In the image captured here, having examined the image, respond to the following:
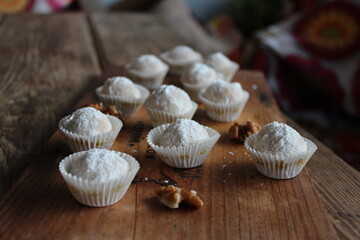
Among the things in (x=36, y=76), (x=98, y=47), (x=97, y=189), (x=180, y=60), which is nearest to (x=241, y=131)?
(x=97, y=189)

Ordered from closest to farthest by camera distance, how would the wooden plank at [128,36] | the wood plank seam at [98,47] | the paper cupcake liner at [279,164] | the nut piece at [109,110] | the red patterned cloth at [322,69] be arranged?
the paper cupcake liner at [279,164] < the nut piece at [109,110] < the wood plank seam at [98,47] < the wooden plank at [128,36] < the red patterned cloth at [322,69]

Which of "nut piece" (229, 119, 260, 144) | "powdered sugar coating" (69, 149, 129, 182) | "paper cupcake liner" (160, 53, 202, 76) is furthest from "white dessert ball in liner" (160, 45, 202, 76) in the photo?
"powdered sugar coating" (69, 149, 129, 182)

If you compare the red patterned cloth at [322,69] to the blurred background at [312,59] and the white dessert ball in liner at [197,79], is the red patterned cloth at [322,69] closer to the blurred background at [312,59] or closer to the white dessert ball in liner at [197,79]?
the blurred background at [312,59]

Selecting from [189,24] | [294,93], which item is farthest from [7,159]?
[189,24]

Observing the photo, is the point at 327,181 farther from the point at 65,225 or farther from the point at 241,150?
the point at 65,225

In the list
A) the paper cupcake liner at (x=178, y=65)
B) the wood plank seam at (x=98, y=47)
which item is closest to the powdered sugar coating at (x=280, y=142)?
the paper cupcake liner at (x=178, y=65)
